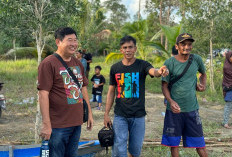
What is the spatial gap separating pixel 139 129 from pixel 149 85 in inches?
420

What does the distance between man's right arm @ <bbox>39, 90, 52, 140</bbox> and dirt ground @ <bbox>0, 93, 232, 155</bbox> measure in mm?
2525

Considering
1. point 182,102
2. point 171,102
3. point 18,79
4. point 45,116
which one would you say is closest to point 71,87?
point 45,116

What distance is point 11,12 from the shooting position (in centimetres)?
480

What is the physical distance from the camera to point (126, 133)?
3.71m

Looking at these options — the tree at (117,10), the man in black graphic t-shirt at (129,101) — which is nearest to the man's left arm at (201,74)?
the man in black graphic t-shirt at (129,101)

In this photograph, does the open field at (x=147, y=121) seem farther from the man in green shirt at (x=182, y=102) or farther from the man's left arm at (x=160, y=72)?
the man's left arm at (x=160, y=72)

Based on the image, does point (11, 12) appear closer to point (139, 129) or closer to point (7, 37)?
point (7, 37)

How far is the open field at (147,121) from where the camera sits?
5.13m

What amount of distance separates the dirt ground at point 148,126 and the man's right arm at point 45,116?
2.52 m

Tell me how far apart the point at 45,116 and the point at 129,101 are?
3.91ft

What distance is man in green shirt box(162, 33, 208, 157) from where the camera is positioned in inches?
145

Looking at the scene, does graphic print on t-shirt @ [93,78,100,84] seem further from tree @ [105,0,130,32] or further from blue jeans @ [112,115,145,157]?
tree @ [105,0,130,32]

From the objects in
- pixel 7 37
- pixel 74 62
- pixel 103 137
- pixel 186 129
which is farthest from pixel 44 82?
pixel 7 37

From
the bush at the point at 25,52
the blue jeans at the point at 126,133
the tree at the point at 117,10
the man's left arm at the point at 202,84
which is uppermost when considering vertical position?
the tree at the point at 117,10
